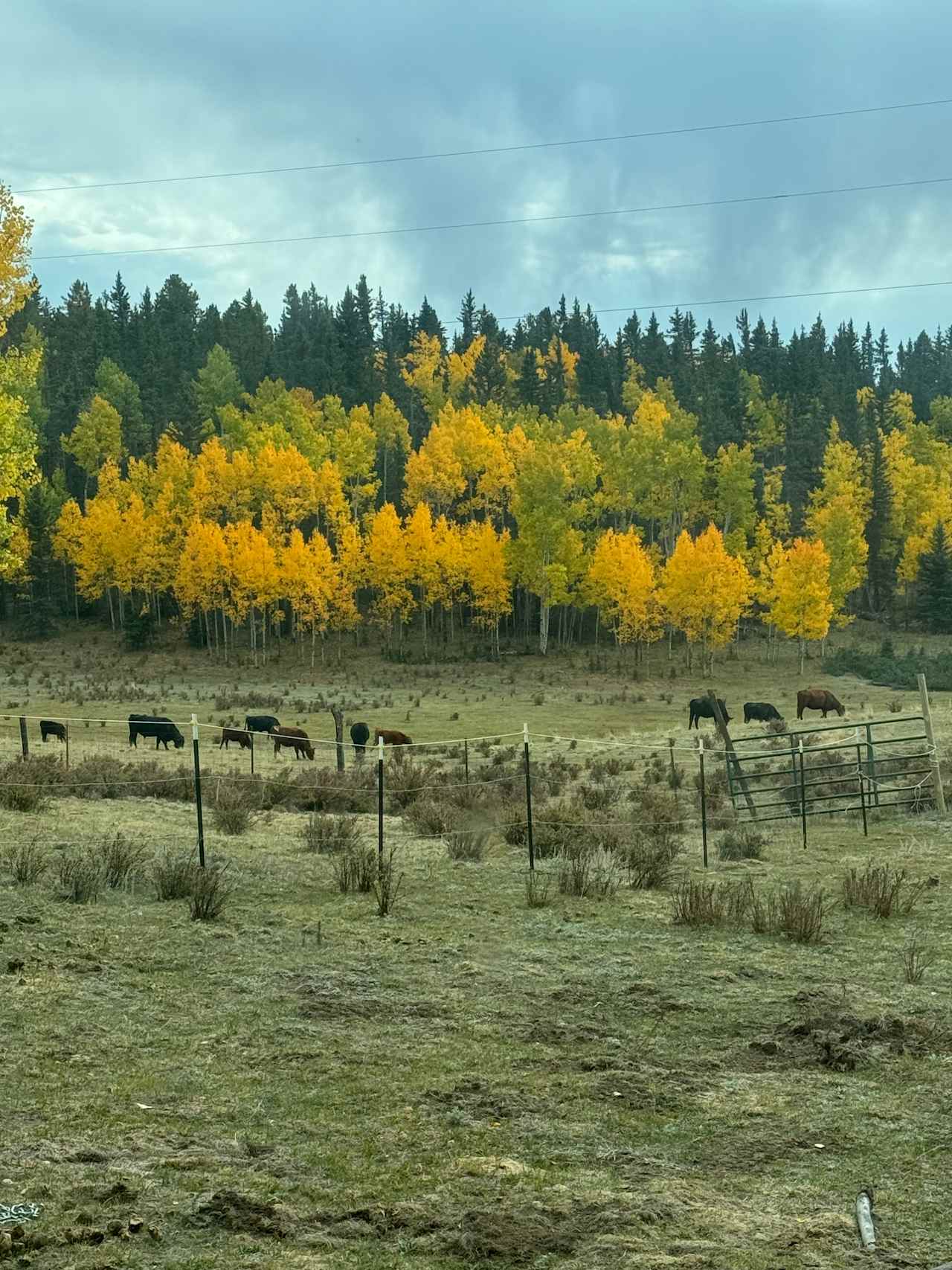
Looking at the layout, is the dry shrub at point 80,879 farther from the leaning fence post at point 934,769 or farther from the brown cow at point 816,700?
the brown cow at point 816,700

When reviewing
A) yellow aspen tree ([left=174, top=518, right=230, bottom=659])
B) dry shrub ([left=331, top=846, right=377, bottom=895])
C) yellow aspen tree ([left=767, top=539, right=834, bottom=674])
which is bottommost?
dry shrub ([left=331, top=846, right=377, bottom=895])

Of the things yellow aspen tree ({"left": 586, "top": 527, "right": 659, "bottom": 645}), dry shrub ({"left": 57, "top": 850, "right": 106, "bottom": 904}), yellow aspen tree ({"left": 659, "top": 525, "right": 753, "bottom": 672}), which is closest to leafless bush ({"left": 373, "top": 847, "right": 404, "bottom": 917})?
dry shrub ({"left": 57, "top": 850, "right": 106, "bottom": 904})

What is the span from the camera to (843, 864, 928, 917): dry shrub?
12781 millimetres

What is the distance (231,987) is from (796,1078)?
436 cm

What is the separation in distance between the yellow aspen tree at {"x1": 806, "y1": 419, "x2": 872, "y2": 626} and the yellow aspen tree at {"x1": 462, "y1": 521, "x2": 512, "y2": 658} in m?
19.2

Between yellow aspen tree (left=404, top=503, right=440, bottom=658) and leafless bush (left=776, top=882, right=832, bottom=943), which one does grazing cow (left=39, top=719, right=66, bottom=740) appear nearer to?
leafless bush (left=776, top=882, right=832, bottom=943)

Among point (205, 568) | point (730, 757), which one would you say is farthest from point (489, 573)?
point (730, 757)

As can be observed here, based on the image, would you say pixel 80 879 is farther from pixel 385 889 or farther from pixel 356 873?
pixel 385 889

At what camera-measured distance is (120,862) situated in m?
13.1

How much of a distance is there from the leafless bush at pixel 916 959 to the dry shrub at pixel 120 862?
7926 millimetres

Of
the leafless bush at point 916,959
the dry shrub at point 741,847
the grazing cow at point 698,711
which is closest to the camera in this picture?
the leafless bush at point 916,959

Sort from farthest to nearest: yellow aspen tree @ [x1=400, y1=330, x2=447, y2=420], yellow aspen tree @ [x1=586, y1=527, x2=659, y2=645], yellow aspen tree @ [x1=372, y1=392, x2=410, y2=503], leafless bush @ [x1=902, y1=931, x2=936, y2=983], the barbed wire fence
Result: 1. yellow aspen tree @ [x1=400, y1=330, x2=447, y2=420]
2. yellow aspen tree @ [x1=372, y1=392, x2=410, y2=503]
3. yellow aspen tree @ [x1=586, y1=527, x2=659, y2=645]
4. the barbed wire fence
5. leafless bush @ [x1=902, y1=931, x2=936, y2=983]

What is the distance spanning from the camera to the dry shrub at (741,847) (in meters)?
16.9

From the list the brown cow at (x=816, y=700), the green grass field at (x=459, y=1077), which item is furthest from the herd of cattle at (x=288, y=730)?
the green grass field at (x=459, y=1077)
